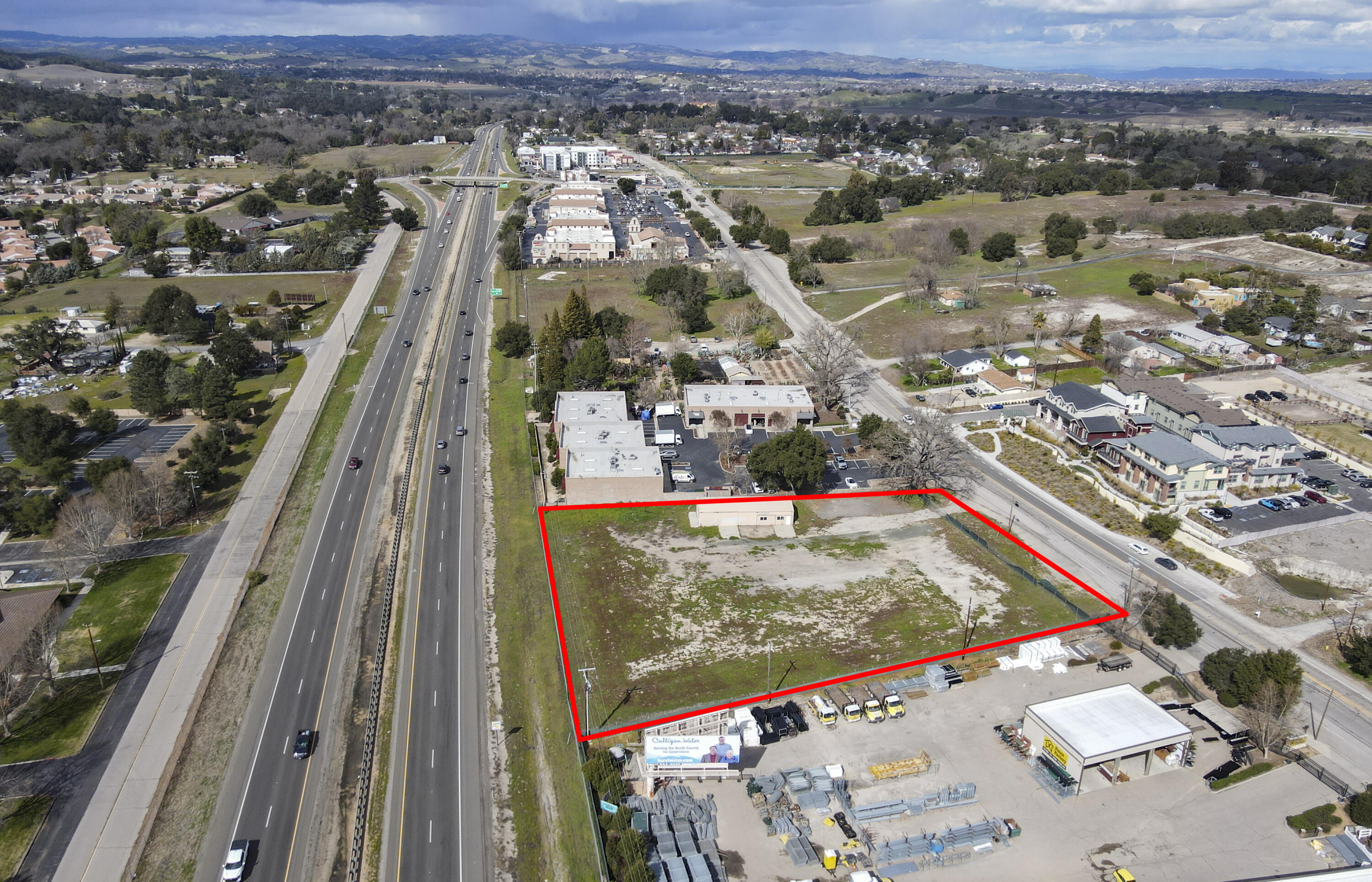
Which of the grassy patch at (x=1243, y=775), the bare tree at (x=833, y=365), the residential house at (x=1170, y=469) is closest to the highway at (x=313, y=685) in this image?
the grassy patch at (x=1243, y=775)

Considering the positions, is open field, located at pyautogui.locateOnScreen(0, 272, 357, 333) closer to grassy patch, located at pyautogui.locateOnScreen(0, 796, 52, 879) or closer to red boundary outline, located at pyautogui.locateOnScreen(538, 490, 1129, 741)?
red boundary outline, located at pyautogui.locateOnScreen(538, 490, 1129, 741)

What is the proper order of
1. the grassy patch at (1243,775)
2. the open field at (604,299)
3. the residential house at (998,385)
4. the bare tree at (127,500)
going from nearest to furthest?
the grassy patch at (1243,775)
the bare tree at (127,500)
the residential house at (998,385)
the open field at (604,299)

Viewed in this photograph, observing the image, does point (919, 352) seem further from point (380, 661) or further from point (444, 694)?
point (380, 661)

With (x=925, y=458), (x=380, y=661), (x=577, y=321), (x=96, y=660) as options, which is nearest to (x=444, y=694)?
(x=380, y=661)

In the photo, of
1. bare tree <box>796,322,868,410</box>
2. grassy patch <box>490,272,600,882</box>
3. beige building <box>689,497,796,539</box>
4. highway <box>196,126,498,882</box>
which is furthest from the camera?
bare tree <box>796,322,868,410</box>

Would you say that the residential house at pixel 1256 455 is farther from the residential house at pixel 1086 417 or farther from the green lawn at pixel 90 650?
the green lawn at pixel 90 650

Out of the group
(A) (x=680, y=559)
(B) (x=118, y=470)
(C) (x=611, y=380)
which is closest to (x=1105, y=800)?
(A) (x=680, y=559)

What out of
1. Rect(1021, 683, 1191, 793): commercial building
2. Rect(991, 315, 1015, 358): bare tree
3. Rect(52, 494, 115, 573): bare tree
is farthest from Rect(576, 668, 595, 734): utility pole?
Rect(991, 315, 1015, 358): bare tree
